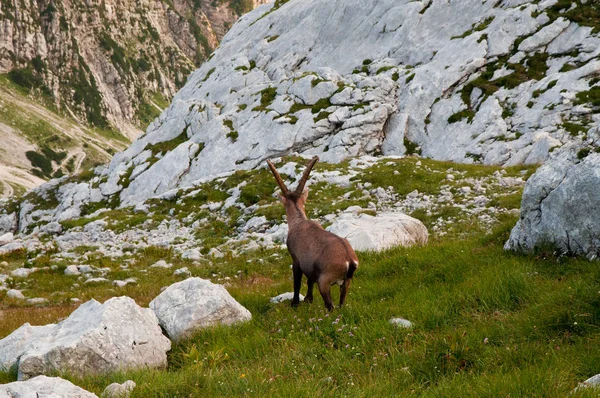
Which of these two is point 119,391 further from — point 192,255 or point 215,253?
point 192,255

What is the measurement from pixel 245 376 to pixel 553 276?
5.83 m

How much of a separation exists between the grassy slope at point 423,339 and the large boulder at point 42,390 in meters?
0.72

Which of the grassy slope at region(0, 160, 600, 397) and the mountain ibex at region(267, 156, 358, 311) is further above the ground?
the mountain ibex at region(267, 156, 358, 311)

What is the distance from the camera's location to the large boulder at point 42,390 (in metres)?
4.65

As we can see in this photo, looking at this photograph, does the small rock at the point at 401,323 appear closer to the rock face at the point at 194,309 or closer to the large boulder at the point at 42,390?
the rock face at the point at 194,309

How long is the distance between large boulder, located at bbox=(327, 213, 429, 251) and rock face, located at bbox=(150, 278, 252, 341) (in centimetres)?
688

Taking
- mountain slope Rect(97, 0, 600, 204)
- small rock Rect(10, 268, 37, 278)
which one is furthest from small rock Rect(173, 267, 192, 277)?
mountain slope Rect(97, 0, 600, 204)

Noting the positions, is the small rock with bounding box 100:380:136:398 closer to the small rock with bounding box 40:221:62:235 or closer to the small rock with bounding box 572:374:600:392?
the small rock with bounding box 572:374:600:392

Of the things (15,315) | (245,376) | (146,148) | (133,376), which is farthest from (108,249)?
(146,148)

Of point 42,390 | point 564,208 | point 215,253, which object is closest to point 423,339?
point 564,208

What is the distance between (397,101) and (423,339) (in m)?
47.3

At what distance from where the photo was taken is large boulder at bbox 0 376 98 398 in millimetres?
4653

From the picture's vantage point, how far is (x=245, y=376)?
5297 millimetres

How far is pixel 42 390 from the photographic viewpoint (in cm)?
478
